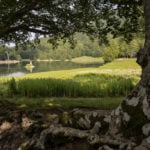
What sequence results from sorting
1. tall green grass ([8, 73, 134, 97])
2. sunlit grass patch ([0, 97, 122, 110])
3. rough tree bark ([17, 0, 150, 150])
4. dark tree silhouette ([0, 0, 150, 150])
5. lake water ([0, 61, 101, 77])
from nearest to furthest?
rough tree bark ([17, 0, 150, 150]) → dark tree silhouette ([0, 0, 150, 150]) → sunlit grass patch ([0, 97, 122, 110]) → tall green grass ([8, 73, 134, 97]) → lake water ([0, 61, 101, 77])

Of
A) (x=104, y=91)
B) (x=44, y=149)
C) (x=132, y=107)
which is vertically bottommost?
(x=104, y=91)

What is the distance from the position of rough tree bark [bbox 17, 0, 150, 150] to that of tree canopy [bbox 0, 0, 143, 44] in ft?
17.5

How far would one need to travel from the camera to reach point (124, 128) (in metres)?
5.48

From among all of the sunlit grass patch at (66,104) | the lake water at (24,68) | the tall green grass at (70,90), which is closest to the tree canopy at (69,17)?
the sunlit grass patch at (66,104)

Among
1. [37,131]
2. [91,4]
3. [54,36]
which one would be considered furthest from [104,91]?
[37,131]

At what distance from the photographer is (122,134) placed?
17.7ft

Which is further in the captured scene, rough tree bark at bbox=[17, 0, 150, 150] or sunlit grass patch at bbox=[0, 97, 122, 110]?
sunlit grass patch at bbox=[0, 97, 122, 110]

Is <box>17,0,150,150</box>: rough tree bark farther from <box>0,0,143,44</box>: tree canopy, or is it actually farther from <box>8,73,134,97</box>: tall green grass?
<box>8,73,134,97</box>: tall green grass

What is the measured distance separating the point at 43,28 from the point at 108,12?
3036 mm

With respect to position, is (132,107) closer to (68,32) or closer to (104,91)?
A: (68,32)

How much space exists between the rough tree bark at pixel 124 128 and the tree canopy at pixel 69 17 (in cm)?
534

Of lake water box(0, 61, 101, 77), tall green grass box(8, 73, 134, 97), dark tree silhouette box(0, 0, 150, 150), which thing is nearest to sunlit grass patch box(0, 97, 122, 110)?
dark tree silhouette box(0, 0, 150, 150)

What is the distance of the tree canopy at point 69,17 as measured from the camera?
1105 centimetres

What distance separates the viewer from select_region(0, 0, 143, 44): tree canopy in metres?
11.1
